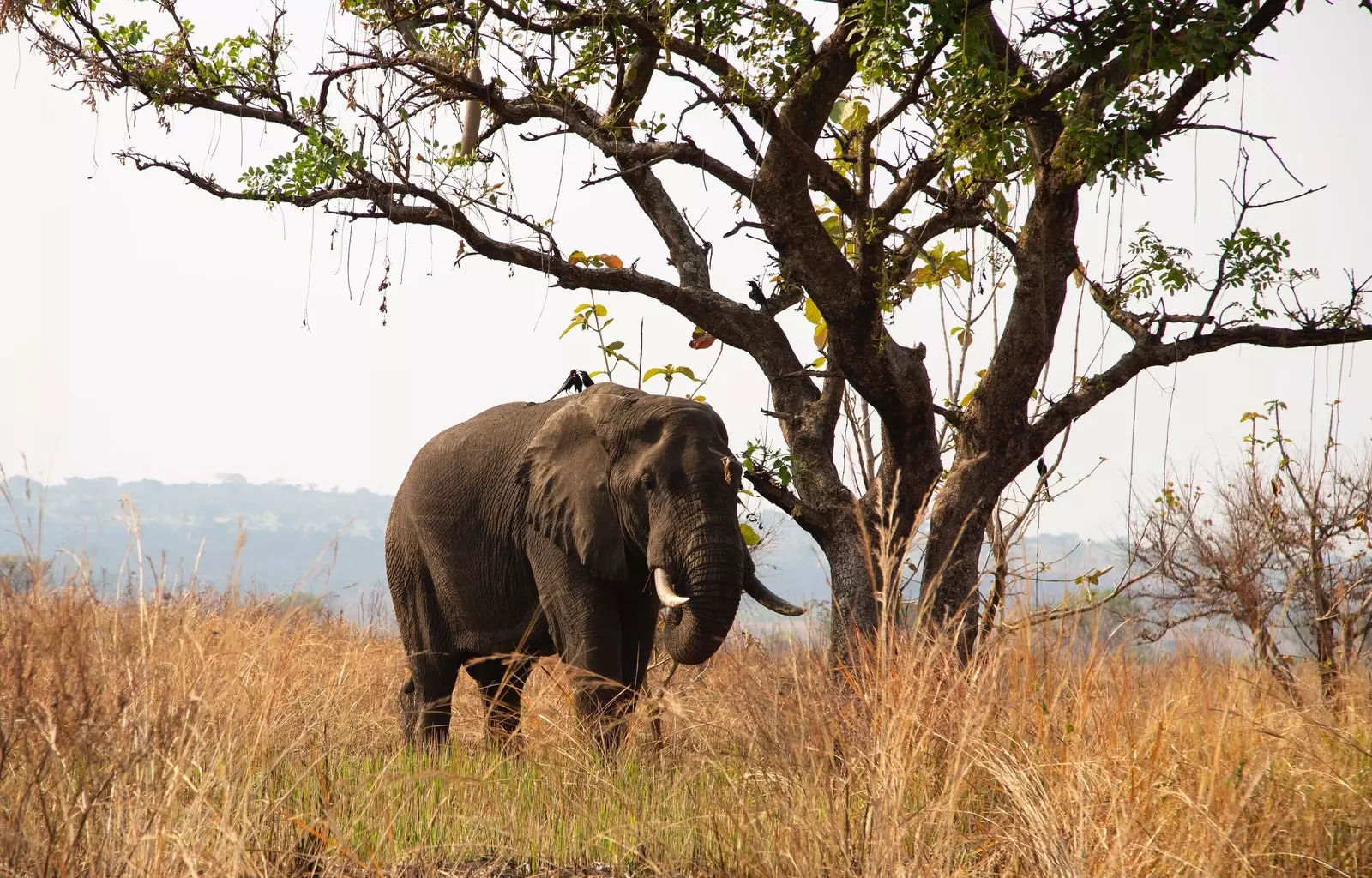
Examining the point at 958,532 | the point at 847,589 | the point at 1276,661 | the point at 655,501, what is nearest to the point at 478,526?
the point at 655,501

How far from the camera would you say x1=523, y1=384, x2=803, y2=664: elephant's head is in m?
5.96

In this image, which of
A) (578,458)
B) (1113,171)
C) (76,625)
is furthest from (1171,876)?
(578,458)

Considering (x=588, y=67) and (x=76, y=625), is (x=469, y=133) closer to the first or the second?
(x=588, y=67)

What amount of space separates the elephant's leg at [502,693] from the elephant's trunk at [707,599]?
993 millimetres

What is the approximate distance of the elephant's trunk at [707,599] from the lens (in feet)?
19.3

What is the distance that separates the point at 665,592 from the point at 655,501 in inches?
19.0

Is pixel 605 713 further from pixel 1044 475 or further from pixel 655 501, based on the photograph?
pixel 1044 475

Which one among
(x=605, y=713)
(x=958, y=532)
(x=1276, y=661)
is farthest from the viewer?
(x=1276, y=661)

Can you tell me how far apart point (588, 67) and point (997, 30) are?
2.07 meters

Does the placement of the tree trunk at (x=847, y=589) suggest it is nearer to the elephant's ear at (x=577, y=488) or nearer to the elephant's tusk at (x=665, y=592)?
the elephant's tusk at (x=665, y=592)

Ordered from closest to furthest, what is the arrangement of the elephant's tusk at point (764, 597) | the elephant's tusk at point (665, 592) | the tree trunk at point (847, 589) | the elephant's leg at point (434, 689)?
1. the elephant's tusk at point (665, 592)
2. the elephant's tusk at point (764, 597)
3. the tree trunk at point (847, 589)
4. the elephant's leg at point (434, 689)

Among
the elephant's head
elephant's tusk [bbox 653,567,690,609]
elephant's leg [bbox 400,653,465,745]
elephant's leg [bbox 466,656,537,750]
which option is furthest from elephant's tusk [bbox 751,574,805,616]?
elephant's leg [bbox 400,653,465,745]

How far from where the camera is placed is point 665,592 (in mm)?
5953

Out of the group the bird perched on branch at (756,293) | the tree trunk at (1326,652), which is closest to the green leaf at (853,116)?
the bird perched on branch at (756,293)
